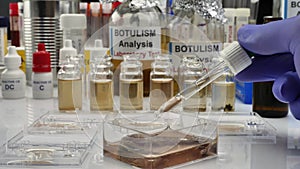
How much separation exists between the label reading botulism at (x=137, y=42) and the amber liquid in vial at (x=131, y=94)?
61 millimetres

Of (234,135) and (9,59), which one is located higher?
(9,59)

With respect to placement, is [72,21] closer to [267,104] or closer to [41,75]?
[41,75]

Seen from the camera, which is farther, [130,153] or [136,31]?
[136,31]

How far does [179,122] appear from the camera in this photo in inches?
32.3

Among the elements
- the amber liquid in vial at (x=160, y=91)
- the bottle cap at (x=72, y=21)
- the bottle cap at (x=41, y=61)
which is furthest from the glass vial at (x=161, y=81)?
the bottle cap at (x=72, y=21)

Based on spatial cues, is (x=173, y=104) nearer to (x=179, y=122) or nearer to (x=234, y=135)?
(x=179, y=122)

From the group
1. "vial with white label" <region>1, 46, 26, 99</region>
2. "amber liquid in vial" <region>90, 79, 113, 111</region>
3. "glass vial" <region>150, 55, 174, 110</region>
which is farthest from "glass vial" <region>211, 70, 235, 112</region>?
"vial with white label" <region>1, 46, 26, 99</region>

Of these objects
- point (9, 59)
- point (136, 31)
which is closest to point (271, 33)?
point (136, 31)

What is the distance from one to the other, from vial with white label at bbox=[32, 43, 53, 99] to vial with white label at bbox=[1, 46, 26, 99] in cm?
4

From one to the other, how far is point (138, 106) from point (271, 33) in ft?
1.06

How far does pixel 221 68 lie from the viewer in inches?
33.0

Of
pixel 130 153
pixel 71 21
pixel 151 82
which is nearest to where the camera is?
pixel 130 153

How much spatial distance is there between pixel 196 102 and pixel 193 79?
0.08 meters

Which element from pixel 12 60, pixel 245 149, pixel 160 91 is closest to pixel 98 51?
pixel 12 60
